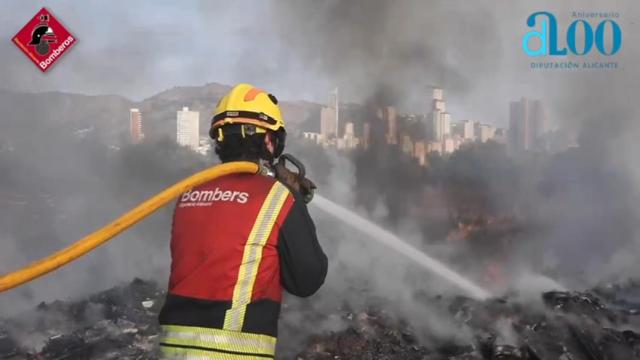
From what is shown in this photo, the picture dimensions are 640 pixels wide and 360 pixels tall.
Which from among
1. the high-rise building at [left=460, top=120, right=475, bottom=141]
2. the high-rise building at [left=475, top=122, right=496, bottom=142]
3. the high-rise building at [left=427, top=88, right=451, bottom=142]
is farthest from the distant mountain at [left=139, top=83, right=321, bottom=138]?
the high-rise building at [left=475, top=122, right=496, bottom=142]

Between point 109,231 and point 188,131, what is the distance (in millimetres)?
5334

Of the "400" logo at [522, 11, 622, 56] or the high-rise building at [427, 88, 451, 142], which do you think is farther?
the high-rise building at [427, 88, 451, 142]

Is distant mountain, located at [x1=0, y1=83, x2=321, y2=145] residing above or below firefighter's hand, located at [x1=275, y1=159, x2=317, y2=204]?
above

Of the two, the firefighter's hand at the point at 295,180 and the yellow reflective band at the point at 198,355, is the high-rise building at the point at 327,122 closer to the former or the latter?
the firefighter's hand at the point at 295,180

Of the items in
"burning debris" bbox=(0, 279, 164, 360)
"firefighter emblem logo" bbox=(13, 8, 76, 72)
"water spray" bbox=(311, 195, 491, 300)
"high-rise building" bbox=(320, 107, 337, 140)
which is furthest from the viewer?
"high-rise building" bbox=(320, 107, 337, 140)

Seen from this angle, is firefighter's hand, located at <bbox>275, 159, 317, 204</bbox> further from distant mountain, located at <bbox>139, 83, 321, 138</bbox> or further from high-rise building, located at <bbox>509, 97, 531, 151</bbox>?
high-rise building, located at <bbox>509, 97, 531, 151</bbox>

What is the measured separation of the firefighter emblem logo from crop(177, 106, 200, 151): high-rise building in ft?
4.58

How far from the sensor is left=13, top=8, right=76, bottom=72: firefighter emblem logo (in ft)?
19.6

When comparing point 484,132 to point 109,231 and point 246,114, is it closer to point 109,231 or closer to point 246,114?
point 246,114

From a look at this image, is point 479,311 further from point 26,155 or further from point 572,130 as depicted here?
point 26,155

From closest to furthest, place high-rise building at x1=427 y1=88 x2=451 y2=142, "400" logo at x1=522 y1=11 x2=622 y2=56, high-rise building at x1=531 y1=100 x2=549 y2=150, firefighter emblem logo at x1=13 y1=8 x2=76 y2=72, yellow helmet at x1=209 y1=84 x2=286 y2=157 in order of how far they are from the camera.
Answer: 1. yellow helmet at x1=209 y1=84 x2=286 y2=157
2. firefighter emblem logo at x1=13 y1=8 x2=76 y2=72
3. "400" logo at x1=522 y1=11 x2=622 y2=56
4. high-rise building at x1=531 y1=100 x2=549 y2=150
5. high-rise building at x1=427 y1=88 x2=451 y2=142

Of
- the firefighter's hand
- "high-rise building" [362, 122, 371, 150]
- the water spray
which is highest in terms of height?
"high-rise building" [362, 122, 371, 150]

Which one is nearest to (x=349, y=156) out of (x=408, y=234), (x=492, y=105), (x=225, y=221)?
(x=408, y=234)

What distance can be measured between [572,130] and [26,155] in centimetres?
628
